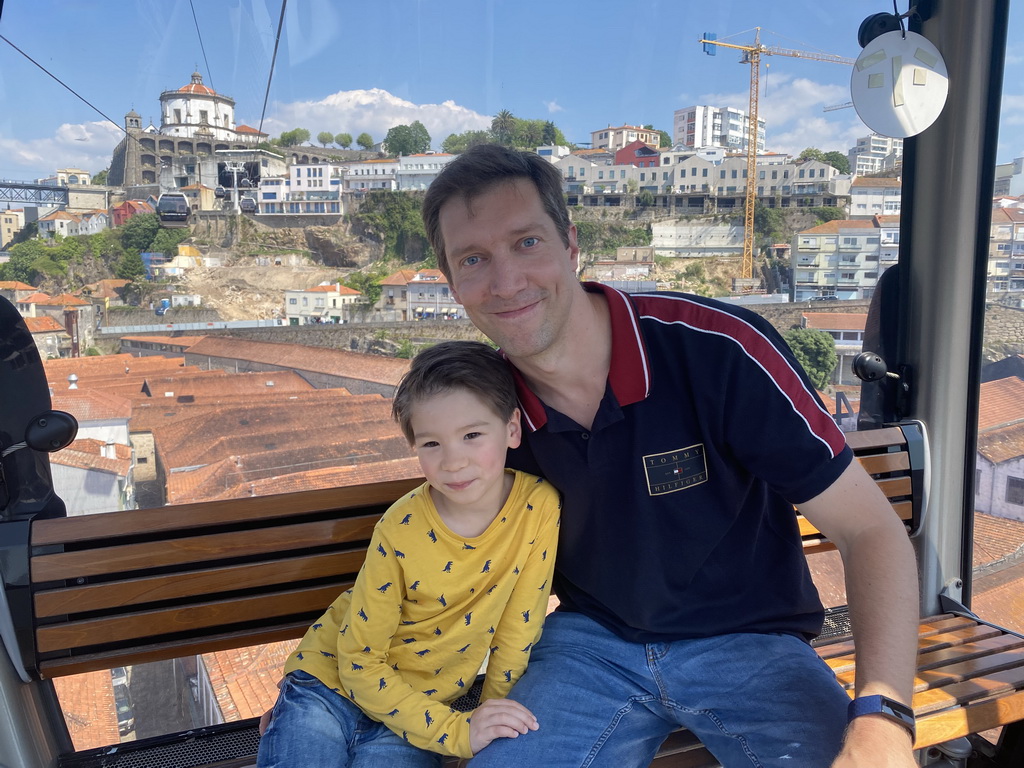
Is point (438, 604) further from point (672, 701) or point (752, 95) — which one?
point (752, 95)

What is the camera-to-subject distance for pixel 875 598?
4.70 feet

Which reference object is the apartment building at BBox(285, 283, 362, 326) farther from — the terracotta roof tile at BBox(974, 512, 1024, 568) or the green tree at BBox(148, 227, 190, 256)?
the terracotta roof tile at BBox(974, 512, 1024, 568)

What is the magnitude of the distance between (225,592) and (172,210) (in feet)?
7.50

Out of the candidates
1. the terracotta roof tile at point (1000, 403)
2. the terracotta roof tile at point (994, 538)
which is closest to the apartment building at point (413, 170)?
the terracotta roof tile at point (1000, 403)

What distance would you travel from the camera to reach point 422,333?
341cm

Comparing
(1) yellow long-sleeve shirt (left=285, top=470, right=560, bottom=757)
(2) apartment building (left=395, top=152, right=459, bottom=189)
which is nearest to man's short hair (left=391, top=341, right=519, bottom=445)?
(1) yellow long-sleeve shirt (left=285, top=470, right=560, bottom=757)

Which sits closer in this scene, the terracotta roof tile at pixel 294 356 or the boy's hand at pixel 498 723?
the boy's hand at pixel 498 723

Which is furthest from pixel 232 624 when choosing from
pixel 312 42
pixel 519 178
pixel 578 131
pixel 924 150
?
pixel 924 150

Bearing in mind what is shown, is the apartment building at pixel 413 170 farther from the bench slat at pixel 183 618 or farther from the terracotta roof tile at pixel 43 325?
the bench slat at pixel 183 618

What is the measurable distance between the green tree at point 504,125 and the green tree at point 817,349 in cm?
130

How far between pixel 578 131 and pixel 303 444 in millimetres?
1970

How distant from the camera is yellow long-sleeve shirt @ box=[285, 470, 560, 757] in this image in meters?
1.53

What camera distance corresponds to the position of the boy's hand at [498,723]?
59.3 inches

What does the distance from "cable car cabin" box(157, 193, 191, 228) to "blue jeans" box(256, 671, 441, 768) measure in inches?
103
